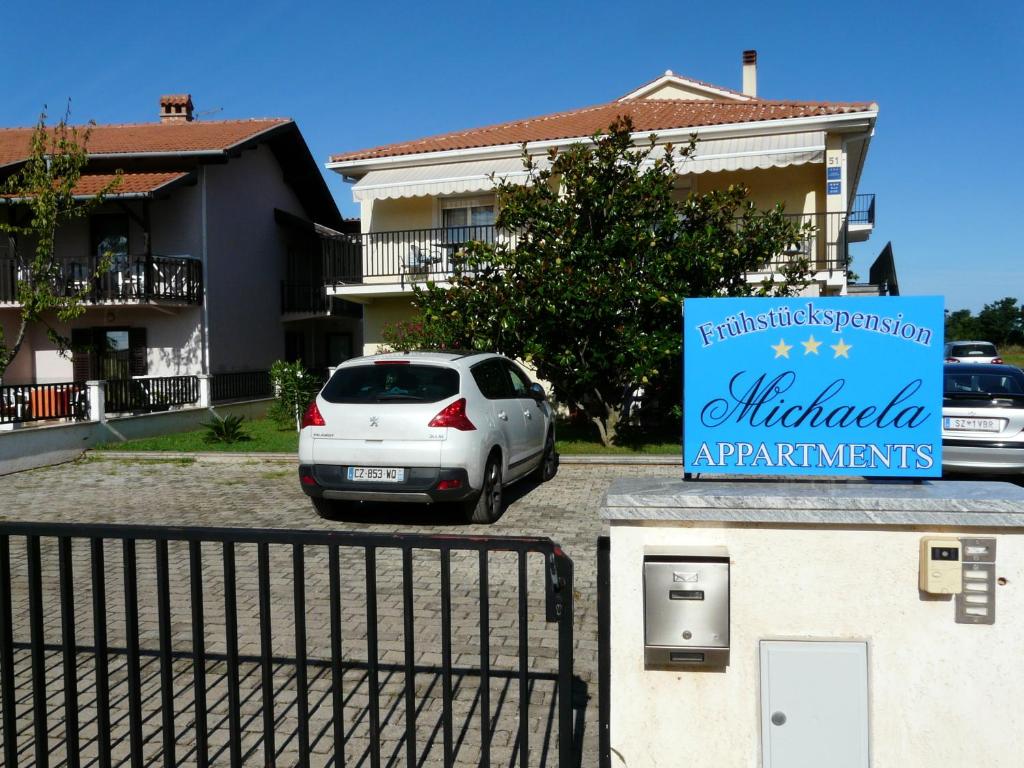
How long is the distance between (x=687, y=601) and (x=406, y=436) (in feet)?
19.1

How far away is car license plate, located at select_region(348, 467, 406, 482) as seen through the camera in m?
8.16

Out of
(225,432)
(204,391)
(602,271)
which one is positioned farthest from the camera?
(204,391)

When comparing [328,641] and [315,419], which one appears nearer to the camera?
[328,641]

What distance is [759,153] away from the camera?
16078 mm

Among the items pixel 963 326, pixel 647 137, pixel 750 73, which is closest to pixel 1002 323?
pixel 963 326

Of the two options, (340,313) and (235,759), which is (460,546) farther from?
(340,313)

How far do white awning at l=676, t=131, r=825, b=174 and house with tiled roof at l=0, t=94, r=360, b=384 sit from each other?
29.2 ft

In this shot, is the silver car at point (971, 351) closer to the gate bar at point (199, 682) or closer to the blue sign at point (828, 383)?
the blue sign at point (828, 383)

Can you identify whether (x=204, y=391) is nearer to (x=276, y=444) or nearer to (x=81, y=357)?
(x=81, y=357)

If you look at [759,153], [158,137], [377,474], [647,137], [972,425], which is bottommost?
[377,474]

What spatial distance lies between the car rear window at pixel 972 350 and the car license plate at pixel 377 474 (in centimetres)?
2733

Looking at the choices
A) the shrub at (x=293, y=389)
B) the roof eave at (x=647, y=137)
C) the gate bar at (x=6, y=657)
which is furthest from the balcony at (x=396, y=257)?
the gate bar at (x=6, y=657)

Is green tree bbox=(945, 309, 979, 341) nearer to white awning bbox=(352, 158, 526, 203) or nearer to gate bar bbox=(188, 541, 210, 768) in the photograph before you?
white awning bbox=(352, 158, 526, 203)

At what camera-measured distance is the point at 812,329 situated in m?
2.83
